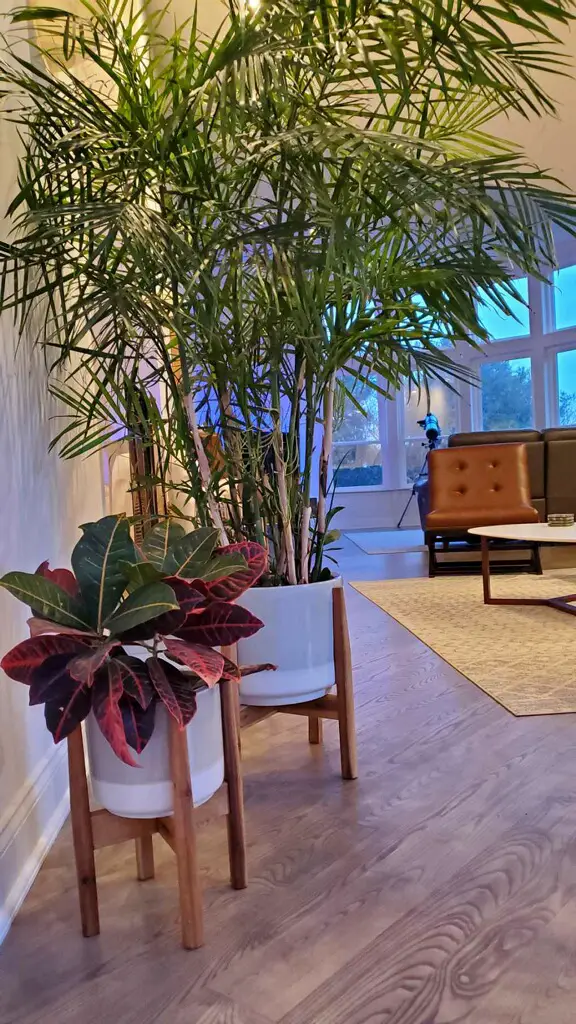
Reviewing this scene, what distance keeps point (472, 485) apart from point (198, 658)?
4343 mm

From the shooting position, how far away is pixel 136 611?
1.07 m

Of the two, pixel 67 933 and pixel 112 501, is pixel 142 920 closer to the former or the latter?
pixel 67 933

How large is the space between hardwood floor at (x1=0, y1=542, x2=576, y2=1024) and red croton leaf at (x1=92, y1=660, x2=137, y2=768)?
356 mm

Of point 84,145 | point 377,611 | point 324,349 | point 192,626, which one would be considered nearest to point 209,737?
point 192,626

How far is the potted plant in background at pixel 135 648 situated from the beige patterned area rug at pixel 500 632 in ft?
4.19

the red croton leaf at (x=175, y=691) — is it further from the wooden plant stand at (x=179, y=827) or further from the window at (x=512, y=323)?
the window at (x=512, y=323)

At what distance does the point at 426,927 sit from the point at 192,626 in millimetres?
601

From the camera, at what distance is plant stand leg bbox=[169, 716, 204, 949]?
115 centimetres

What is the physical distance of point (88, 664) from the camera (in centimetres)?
103

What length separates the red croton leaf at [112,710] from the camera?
1.04 m

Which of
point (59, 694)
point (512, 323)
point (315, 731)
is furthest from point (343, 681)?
point (512, 323)

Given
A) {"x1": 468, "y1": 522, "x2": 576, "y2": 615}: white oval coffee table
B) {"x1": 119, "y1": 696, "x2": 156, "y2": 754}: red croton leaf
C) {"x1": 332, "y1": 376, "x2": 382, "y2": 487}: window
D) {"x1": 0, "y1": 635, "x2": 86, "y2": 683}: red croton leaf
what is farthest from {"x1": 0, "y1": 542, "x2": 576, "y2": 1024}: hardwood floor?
{"x1": 332, "y1": 376, "x2": 382, "y2": 487}: window

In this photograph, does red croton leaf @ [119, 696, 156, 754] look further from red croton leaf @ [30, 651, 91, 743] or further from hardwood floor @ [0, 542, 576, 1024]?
hardwood floor @ [0, 542, 576, 1024]

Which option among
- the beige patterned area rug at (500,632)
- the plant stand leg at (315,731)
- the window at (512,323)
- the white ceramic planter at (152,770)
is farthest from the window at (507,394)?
the white ceramic planter at (152,770)
